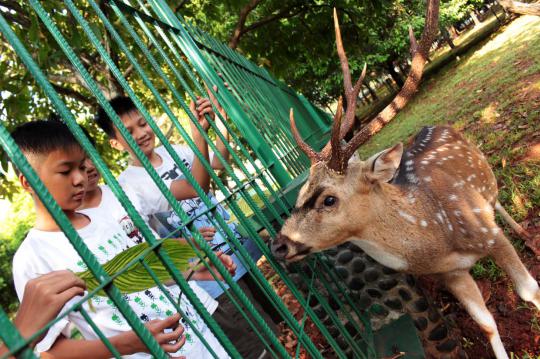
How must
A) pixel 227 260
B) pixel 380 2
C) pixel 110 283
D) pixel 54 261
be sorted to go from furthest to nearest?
pixel 380 2 < pixel 227 260 < pixel 54 261 < pixel 110 283

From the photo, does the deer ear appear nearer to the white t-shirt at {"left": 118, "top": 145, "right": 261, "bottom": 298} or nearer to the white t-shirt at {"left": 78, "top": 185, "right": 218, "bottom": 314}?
the white t-shirt at {"left": 118, "top": 145, "right": 261, "bottom": 298}

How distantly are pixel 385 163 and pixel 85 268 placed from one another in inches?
72.4

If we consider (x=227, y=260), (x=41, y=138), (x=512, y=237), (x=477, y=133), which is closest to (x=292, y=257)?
(x=227, y=260)

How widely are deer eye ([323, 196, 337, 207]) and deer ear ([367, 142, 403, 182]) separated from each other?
0.29 meters

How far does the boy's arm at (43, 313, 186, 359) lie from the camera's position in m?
1.30

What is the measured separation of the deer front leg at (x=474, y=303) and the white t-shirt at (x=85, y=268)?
1.65 m

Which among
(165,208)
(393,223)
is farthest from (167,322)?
(393,223)

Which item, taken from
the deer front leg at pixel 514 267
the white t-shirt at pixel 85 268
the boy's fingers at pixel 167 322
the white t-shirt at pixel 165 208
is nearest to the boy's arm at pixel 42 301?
the boy's fingers at pixel 167 322

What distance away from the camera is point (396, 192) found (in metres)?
2.91

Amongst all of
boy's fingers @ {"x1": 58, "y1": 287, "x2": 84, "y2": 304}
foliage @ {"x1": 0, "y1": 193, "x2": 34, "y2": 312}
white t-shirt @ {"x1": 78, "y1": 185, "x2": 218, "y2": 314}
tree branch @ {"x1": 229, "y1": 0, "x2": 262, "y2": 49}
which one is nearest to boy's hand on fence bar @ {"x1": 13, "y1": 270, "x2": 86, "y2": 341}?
boy's fingers @ {"x1": 58, "y1": 287, "x2": 84, "y2": 304}

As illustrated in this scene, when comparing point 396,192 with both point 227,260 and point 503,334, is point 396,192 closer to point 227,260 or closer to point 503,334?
point 503,334

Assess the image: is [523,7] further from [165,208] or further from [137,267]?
[137,267]

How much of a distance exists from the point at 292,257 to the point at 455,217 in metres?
1.22

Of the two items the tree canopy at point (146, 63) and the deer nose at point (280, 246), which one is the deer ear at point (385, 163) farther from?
the tree canopy at point (146, 63)
